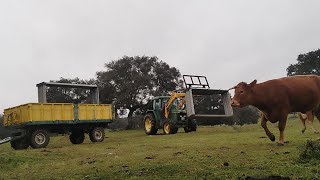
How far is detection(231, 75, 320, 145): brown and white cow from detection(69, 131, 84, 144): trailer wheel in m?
12.8

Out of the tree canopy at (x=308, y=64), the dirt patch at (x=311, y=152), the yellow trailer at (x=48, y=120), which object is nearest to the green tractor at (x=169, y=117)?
the yellow trailer at (x=48, y=120)

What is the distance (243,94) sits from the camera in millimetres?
12109

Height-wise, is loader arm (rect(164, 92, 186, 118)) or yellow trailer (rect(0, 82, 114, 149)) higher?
loader arm (rect(164, 92, 186, 118))

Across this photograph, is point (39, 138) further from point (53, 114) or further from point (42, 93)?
point (42, 93)

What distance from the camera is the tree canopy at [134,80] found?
168ft

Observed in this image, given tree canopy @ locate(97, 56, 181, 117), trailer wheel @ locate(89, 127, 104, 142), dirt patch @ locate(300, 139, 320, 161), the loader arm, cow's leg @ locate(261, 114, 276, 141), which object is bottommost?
dirt patch @ locate(300, 139, 320, 161)

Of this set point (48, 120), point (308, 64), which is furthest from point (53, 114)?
point (308, 64)

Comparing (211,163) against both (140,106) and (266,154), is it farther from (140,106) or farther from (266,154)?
(140,106)

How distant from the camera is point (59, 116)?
1981 cm

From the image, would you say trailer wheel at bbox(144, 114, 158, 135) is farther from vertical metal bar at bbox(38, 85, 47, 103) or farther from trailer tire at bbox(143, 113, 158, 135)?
vertical metal bar at bbox(38, 85, 47, 103)

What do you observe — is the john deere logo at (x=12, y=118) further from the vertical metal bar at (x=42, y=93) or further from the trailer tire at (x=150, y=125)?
the trailer tire at (x=150, y=125)

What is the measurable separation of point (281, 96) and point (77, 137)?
1443cm

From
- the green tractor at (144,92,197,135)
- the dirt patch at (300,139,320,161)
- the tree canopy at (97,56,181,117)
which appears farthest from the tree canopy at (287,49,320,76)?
the dirt patch at (300,139,320,161)

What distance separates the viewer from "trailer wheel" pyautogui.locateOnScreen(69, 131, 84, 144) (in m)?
22.7
